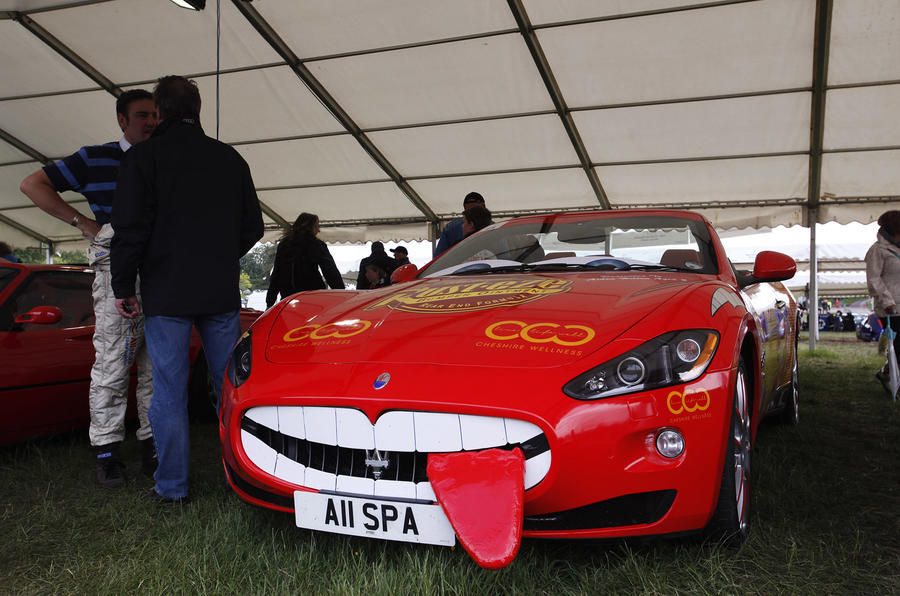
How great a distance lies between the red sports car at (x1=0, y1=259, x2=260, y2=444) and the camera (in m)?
3.31

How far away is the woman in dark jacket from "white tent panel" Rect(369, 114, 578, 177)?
4.03 metres

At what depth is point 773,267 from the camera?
2.81m

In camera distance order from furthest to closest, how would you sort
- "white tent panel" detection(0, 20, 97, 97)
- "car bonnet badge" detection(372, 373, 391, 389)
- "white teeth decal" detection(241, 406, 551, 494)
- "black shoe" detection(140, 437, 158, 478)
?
"white tent panel" detection(0, 20, 97, 97) → "black shoe" detection(140, 437, 158, 478) → "car bonnet badge" detection(372, 373, 391, 389) → "white teeth decal" detection(241, 406, 551, 494)

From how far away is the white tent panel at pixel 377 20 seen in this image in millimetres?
7035

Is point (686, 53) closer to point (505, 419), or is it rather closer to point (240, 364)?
point (240, 364)

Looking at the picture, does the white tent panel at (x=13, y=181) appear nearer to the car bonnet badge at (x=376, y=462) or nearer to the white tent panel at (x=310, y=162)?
the white tent panel at (x=310, y=162)

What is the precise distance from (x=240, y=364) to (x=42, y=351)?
1.82 meters

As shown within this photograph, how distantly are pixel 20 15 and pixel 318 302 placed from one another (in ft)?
23.6

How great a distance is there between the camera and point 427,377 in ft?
5.89

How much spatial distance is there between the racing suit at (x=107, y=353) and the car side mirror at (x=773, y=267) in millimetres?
2570

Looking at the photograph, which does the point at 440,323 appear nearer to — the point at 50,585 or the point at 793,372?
the point at 50,585

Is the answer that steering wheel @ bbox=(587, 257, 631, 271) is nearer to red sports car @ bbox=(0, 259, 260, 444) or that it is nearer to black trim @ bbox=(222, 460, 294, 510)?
black trim @ bbox=(222, 460, 294, 510)

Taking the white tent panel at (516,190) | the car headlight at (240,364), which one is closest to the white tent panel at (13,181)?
the white tent panel at (516,190)

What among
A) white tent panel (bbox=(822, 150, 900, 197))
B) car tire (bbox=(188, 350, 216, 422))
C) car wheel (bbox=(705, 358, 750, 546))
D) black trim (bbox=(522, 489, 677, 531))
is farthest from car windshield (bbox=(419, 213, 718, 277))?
white tent panel (bbox=(822, 150, 900, 197))
